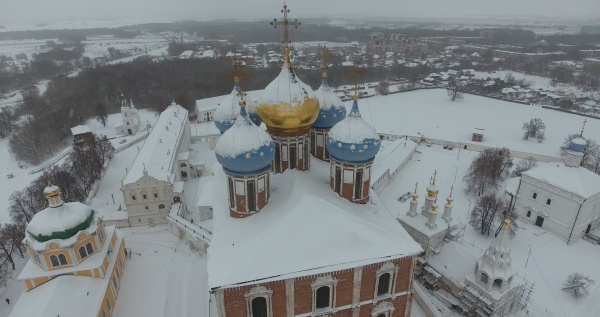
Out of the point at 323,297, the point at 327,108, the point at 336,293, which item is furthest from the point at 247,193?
the point at 327,108

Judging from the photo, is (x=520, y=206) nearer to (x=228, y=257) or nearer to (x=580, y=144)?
(x=580, y=144)

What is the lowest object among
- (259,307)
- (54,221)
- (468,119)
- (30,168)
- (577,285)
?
(30,168)

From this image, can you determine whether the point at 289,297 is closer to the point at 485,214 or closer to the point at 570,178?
the point at 485,214

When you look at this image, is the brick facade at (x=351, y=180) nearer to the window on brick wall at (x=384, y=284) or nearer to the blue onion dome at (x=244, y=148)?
the blue onion dome at (x=244, y=148)

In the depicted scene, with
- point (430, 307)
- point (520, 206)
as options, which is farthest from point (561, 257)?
point (430, 307)

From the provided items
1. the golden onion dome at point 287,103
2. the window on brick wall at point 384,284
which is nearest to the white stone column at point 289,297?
the window on brick wall at point 384,284

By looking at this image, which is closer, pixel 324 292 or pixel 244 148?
pixel 324 292
